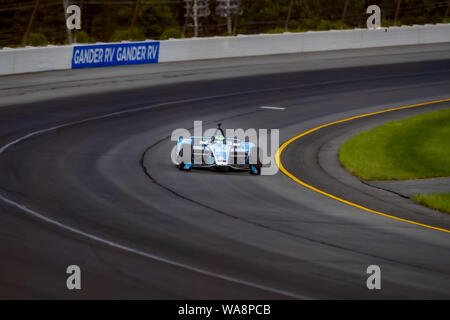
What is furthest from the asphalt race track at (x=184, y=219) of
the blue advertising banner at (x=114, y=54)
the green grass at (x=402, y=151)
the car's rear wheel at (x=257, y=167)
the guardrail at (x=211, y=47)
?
the blue advertising banner at (x=114, y=54)

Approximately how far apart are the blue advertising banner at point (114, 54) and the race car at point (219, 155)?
20.1m

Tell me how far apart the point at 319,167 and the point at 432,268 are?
9575 millimetres

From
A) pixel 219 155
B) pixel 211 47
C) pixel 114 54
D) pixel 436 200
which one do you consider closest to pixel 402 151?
pixel 436 200

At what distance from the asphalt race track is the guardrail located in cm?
746

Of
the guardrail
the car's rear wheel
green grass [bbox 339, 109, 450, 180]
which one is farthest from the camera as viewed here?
the guardrail

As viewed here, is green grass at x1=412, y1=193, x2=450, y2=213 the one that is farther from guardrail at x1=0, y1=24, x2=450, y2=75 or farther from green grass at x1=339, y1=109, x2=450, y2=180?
guardrail at x1=0, y1=24, x2=450, y2=75

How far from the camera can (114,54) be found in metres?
40.5

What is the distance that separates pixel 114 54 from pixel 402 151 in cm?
2027

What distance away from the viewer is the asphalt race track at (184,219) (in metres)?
11.9

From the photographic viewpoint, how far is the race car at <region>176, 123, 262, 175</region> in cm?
2011

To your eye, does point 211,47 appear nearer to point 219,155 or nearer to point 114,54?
point 114,54

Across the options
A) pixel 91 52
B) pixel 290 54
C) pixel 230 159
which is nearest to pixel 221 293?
pixel 230 159

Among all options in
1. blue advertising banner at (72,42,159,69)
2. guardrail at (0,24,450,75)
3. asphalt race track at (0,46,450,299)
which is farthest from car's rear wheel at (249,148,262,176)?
blue advertising banner at (72,42,159,69)

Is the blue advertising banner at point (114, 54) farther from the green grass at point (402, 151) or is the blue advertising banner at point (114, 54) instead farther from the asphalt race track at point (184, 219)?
the green grass at point (402, 151)
